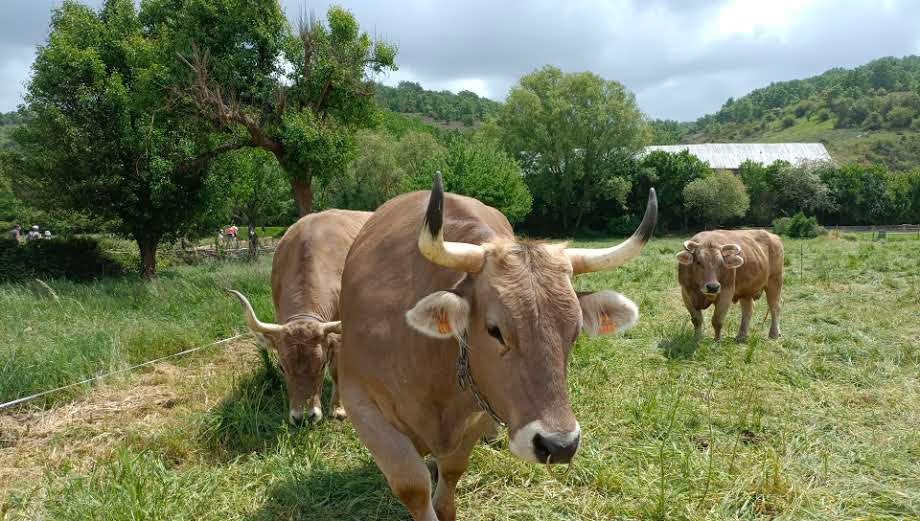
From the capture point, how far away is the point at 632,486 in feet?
12.5

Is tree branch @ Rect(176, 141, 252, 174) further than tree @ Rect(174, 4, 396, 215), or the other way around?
tree branch @ Rect(176, 141, 252, 174)

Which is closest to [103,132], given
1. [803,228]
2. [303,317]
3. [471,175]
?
[471,175]

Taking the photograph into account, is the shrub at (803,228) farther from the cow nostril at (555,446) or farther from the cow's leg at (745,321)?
the cow nostril at (555,446)

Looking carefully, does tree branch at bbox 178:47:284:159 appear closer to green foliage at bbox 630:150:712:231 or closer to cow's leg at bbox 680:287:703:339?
cow's leg at bbox 680:287:703:339

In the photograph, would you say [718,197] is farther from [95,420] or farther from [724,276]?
[95,420]

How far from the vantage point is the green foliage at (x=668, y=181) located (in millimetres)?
50375

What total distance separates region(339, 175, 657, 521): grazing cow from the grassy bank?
4.43 m

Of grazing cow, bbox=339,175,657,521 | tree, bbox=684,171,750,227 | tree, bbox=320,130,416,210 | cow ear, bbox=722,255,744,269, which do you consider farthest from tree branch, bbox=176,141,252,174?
tree, bbox=684,171,750,227

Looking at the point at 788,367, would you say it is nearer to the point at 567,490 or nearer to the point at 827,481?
the point at 827,481

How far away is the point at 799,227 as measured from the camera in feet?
120

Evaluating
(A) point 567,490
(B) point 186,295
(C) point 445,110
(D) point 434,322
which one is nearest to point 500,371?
(D) point 434,322

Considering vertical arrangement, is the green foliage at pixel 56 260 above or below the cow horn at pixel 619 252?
below

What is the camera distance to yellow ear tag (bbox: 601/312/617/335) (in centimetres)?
271

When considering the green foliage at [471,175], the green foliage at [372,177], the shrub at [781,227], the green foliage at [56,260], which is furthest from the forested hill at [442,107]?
the green foliage at [56,260]
